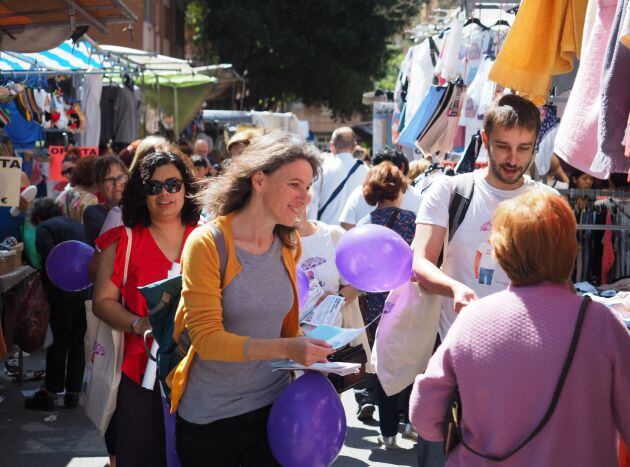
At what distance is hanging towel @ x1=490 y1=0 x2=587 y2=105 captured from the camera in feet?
15.4

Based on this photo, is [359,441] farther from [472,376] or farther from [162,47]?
[162,47]

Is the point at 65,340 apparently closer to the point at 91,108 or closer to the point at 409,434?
the point at 409,434

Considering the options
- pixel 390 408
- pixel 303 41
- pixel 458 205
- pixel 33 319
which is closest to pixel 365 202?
pixel 390 408

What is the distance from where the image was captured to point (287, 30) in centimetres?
3731

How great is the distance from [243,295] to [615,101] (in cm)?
155

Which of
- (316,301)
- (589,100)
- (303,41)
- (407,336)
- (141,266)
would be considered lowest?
(316,301)

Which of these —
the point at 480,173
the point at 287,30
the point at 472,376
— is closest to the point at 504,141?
the point at 480,173

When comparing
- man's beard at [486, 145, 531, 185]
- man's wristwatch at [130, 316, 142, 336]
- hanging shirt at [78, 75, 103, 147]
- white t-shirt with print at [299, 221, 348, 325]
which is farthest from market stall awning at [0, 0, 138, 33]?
hanging shirt at [78, 75, 103, 147]

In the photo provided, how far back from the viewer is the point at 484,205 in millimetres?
4191

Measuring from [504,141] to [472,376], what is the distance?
1.55 metres

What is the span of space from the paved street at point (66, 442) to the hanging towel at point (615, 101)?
3645 millimetres

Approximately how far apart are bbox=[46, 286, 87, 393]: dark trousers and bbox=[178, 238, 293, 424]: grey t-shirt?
4774mm

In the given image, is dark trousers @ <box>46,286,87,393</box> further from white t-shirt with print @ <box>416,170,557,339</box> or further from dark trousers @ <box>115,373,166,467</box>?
white t-shirt with print @ <box>416,170,557,339</box>

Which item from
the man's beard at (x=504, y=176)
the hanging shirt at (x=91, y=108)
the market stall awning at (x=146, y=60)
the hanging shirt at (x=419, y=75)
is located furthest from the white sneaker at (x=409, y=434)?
the market stall awning at (x=146, y=60)
